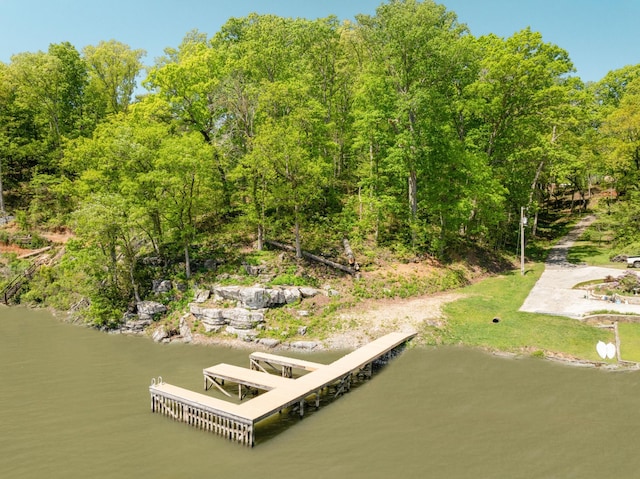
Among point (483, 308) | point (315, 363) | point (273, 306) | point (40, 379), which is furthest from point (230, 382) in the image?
point (483, 308)

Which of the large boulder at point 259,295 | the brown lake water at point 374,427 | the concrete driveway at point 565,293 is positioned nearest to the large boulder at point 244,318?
the large boulder at point 259,295

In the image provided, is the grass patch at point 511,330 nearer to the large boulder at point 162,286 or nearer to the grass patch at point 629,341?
the grass patch at point 629,341

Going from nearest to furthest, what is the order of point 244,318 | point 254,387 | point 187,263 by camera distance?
1. point 254,387
2. point 244,318
3. point 187,263

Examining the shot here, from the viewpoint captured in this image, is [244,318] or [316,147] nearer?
[244,318]

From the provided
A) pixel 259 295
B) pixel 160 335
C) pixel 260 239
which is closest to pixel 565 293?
pixel 259 295

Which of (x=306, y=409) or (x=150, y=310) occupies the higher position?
(x=150, y=310)

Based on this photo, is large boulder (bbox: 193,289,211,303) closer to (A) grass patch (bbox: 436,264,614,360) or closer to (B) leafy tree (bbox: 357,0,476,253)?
(A) grass patch (bbox: 436,264,614,360)

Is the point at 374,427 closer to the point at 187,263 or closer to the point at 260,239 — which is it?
the point at 187,263
